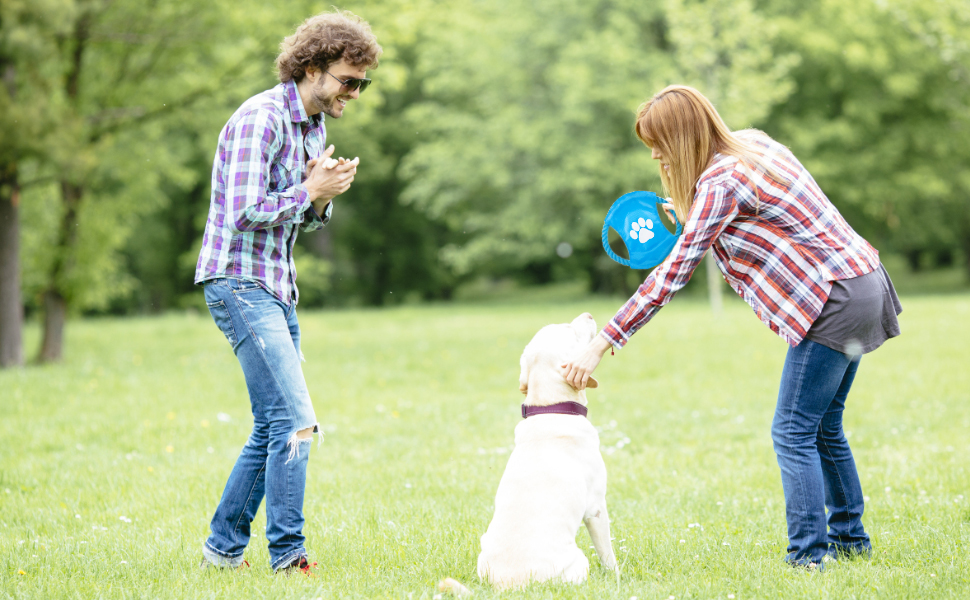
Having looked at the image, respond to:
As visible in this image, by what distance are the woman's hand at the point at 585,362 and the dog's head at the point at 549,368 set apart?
0.18ft

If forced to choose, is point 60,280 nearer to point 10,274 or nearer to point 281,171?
point 10,274

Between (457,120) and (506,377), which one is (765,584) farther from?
(457,120)

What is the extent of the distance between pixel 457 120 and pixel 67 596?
82.2 ft

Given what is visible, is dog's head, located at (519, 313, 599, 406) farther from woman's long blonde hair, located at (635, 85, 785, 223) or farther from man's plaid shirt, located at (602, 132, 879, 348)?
woman's long blonde hair, located at (635, 85, 785, 223)

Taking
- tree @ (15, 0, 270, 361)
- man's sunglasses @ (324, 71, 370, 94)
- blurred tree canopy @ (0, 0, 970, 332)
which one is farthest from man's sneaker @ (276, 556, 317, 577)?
tree @ (15, 0, 270, 361)

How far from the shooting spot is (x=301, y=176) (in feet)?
12.8

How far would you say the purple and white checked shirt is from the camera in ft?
11.7

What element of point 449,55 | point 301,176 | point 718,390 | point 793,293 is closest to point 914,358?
point 718,390

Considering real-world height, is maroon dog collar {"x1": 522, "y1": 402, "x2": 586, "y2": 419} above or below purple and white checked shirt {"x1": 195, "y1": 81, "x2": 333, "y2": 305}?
below

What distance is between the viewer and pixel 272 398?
147 inches

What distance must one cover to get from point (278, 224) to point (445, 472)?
3.11 metres

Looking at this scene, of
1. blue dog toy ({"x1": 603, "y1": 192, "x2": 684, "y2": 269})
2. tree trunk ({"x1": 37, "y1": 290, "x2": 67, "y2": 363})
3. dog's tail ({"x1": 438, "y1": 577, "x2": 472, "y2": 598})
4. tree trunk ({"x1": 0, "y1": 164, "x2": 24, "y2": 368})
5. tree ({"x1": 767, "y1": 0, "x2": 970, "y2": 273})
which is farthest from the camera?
tree ({"x1": 767, "y1": 0, "x2": 970, "y2": 273})

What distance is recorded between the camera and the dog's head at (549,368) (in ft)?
11.6

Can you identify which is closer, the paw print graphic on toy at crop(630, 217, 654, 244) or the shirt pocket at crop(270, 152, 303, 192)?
the shirt pocket at crop(270, 152, 303, 192)
